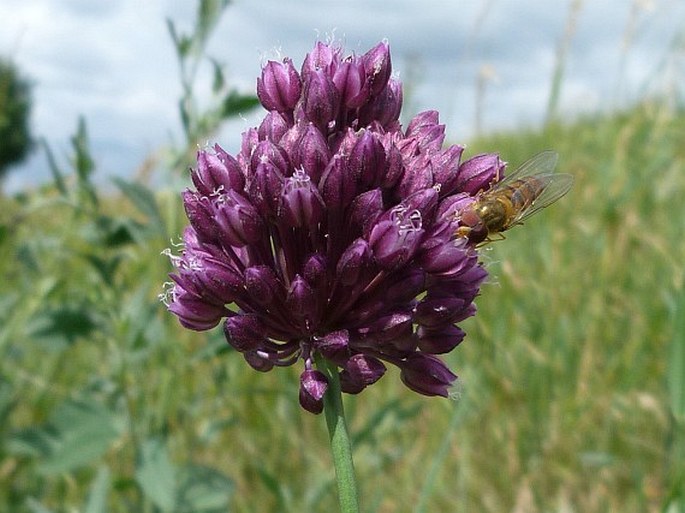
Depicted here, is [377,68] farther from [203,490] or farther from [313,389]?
[203,490]

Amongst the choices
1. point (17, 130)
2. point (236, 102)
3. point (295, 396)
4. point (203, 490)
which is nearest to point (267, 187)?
point (236, 102)

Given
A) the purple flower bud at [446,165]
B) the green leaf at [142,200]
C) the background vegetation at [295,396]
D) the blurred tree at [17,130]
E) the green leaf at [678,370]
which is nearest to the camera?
the purple flower bud at [446,165]

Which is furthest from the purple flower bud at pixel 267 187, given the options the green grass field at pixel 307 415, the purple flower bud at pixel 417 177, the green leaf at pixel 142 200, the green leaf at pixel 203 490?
the green leaf at pixel 203 490

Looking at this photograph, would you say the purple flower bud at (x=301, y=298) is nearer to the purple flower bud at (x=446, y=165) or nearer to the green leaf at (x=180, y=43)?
the purple flower bud at (x=446, y=165)

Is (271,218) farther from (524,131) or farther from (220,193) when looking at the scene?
(524,131)

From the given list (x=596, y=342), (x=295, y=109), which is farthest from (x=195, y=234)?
(x=596, y=342)

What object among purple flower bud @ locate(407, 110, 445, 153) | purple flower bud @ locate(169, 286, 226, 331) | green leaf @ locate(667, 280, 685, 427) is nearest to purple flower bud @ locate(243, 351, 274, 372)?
purple flower bud @ locate(169, 286, 226, 331)
